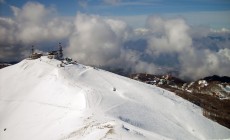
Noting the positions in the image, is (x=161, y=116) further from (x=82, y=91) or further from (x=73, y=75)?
(x=73, y=75)

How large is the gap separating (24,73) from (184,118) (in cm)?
7869

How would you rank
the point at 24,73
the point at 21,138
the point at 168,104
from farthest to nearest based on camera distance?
the point at 24,73
the point at 168,104
the point at 21,138

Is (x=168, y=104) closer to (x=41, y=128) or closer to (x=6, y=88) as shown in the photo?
(x=41, y=128)

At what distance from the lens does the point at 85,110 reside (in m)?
84.2

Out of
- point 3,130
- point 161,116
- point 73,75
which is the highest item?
point 73,75

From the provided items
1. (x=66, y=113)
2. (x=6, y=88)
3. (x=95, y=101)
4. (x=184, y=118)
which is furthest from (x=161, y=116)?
(x=6, y=88)

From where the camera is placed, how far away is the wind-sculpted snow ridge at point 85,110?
231 feet

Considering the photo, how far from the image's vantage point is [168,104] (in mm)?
117688

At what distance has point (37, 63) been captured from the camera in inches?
6043

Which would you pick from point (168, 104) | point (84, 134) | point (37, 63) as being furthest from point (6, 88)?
point (84, 134)

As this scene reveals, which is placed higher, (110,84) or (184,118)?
(110,84)

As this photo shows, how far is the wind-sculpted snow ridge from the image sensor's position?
70375 mm

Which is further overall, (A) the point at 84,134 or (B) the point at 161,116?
(B) the point at 161,116

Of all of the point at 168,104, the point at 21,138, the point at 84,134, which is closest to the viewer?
the point at 84,134
